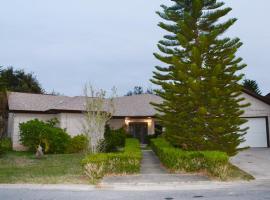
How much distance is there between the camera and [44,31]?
22547mm

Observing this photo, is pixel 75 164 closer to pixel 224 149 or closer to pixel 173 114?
pixel 173 114

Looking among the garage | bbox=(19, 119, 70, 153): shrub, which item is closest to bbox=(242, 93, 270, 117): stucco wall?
the garage

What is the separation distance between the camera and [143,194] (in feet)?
32.1

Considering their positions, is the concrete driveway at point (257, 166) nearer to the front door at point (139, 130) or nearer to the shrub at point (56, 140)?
the shrub at point (56, 140)

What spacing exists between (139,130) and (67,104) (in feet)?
24.3

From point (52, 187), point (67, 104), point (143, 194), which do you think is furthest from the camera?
point (67, 104)

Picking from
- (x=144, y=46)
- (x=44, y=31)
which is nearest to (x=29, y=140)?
(x=44, y=31)

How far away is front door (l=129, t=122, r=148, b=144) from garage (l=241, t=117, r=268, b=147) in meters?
8.80

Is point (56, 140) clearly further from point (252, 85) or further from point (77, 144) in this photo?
point (252, 85)

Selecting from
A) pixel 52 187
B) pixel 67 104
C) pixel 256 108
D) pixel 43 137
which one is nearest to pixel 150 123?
pixel 67 104

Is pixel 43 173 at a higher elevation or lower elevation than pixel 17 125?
lower

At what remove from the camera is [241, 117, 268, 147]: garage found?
24.2 metres

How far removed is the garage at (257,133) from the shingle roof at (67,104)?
799 cm

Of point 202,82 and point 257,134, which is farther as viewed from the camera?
point 257,134
